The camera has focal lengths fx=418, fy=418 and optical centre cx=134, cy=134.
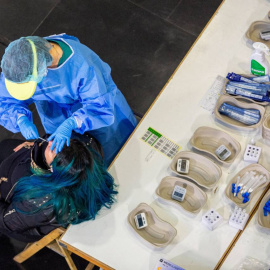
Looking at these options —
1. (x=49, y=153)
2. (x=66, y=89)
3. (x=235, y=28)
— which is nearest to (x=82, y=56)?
(x=66, y=89)

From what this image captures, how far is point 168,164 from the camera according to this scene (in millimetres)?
2424

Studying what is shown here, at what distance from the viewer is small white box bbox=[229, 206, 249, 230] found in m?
2.22

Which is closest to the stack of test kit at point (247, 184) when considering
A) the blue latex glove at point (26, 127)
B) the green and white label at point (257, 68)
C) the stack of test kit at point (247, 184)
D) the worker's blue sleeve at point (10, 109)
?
the stack of test kit at point (247, 184)

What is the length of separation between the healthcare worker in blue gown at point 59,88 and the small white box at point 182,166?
45 cm

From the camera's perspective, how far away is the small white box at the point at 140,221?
7.39 ft

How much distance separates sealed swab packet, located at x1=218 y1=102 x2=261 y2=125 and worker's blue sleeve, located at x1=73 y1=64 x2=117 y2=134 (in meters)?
0.70

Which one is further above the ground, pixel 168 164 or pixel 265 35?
pixel 265 35

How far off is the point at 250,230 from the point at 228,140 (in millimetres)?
528

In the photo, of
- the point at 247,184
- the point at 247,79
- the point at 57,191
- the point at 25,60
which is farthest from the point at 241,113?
the point at 25,60

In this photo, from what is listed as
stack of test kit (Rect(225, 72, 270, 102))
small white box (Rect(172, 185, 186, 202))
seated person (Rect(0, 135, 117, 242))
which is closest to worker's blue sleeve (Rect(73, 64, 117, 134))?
seated person (Rect(0, 135, 117, 242))

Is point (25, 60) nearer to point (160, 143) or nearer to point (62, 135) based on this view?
point (62, 135)

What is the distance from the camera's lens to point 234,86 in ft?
8.42

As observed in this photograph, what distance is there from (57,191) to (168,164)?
674 mm

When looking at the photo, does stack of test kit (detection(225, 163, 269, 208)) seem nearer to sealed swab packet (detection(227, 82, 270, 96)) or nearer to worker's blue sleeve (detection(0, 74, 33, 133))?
sealed swab packet (detection(227, 82, 270, 96))
